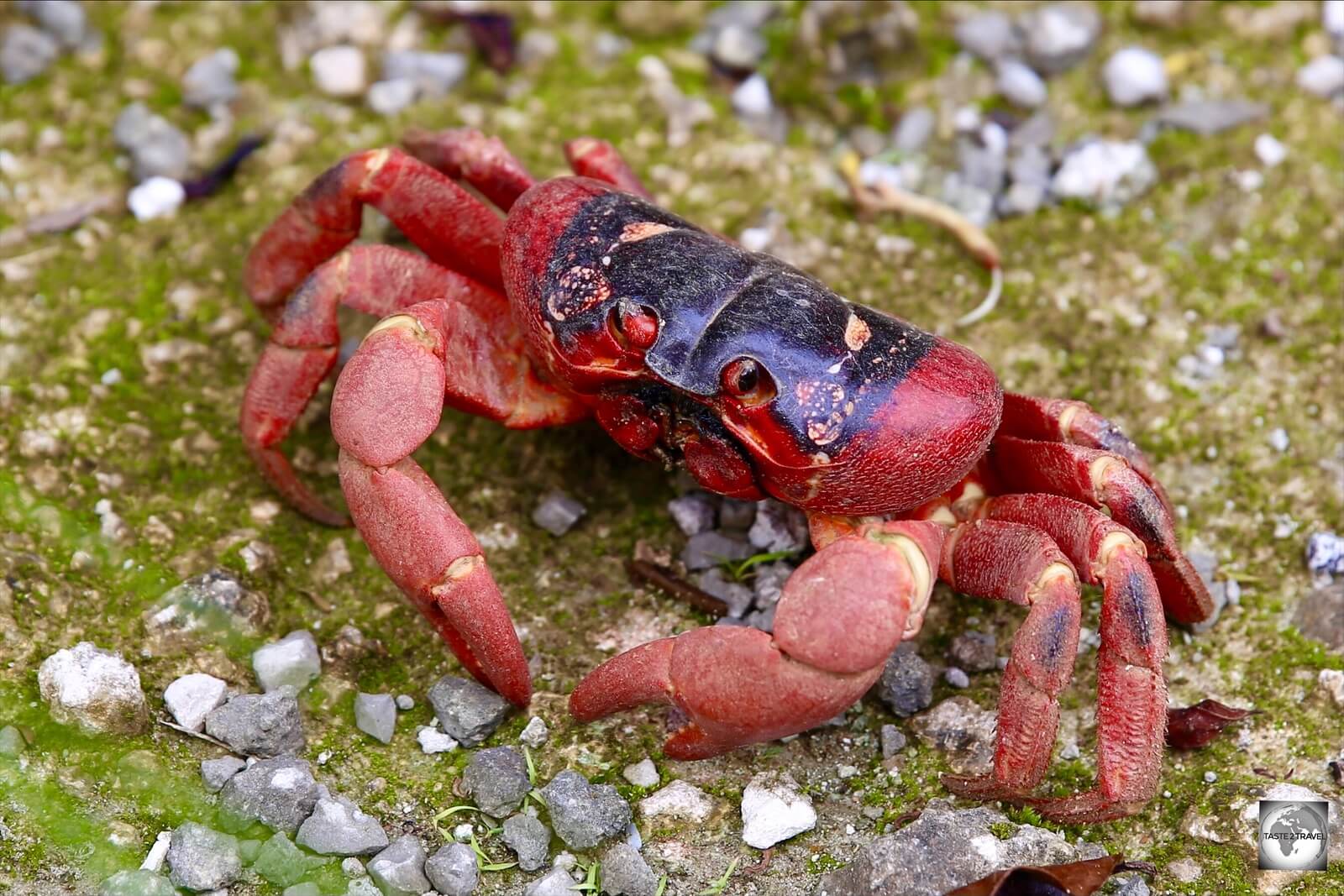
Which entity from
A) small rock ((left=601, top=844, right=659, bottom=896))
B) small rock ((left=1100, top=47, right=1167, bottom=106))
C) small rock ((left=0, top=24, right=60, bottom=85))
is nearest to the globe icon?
small rock ((left=601, top=844, right=659, bottom=896))

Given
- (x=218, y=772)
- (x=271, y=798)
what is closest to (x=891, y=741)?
(x=271, y=798)

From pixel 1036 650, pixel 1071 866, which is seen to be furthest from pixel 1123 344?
pixel 1071 866

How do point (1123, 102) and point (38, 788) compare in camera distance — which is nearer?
point (38, 788)

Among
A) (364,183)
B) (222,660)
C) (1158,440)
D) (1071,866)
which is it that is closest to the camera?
(1071,866)

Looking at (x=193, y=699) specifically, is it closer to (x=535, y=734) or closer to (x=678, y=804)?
(x=535, y=734)

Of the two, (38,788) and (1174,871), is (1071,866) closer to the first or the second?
(1174,871)

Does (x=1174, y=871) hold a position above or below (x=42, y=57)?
below

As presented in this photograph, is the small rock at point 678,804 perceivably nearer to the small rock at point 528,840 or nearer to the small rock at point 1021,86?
the small rock at point 528,840

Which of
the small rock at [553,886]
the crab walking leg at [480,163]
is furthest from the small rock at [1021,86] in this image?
the small rock at [553,886]
